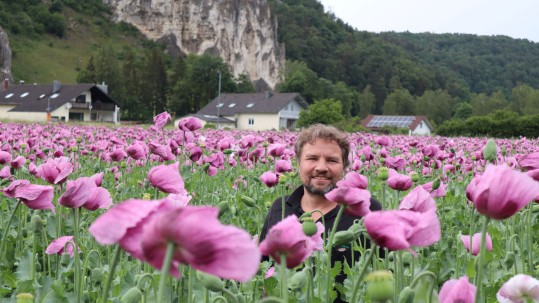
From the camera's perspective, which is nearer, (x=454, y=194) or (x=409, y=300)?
(x=409, y=300)

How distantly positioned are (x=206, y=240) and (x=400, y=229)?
0.39m

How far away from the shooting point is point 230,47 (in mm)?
84375

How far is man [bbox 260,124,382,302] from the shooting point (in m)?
2.98

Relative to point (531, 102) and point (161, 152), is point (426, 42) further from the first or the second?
point (161, 152)

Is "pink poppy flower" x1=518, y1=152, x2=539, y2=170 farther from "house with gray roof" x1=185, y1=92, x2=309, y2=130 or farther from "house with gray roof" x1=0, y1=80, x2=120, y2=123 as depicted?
"house with gray roof" x1=185, y1=92, x2=309, y2=130

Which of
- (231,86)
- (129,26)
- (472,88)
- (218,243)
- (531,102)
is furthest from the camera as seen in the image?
(472,88)

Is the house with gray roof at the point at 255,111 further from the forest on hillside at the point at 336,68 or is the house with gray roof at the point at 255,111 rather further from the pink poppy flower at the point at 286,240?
the pink poppy flower at the point at 286,240

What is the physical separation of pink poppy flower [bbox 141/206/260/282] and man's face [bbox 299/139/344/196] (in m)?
2.25

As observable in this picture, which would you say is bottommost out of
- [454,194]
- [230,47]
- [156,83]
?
[454,194]

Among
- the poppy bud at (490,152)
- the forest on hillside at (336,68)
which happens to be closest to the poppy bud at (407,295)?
the poppy bud at (490,152)

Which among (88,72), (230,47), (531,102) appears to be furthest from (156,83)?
(531,102)

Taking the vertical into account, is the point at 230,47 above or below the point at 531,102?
above

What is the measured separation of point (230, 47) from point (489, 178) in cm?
8465

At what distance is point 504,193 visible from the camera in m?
0.99
